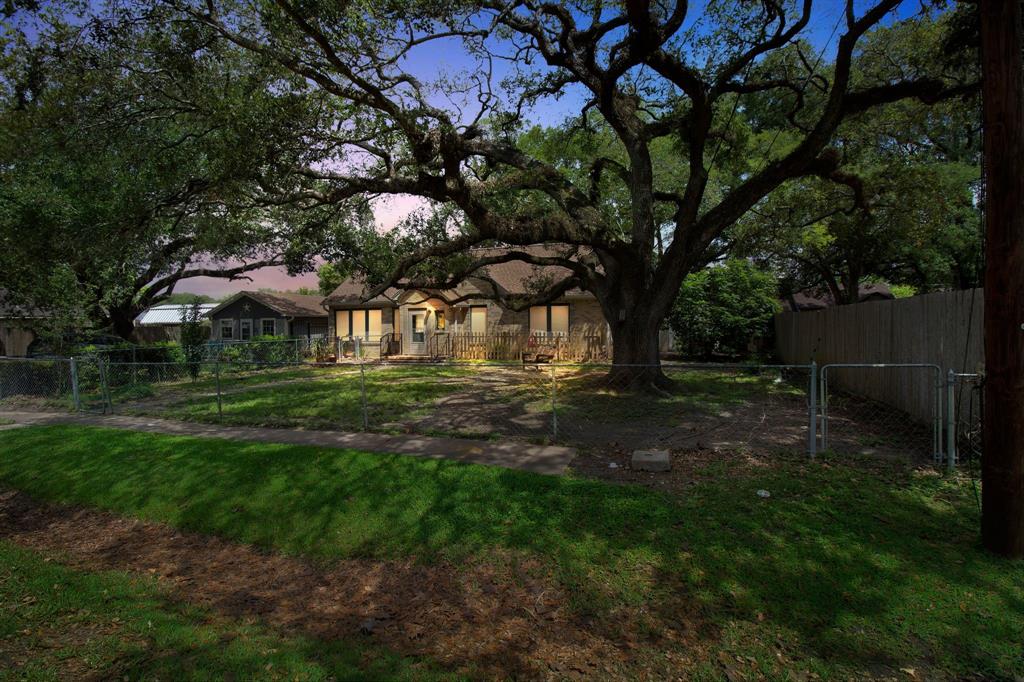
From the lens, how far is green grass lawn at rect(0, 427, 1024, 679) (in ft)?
12.0

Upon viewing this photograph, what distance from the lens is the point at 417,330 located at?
1040 inches

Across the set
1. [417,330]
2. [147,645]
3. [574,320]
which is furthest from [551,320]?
[147,645]

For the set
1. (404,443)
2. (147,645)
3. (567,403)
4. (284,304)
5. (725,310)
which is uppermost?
(284,304)

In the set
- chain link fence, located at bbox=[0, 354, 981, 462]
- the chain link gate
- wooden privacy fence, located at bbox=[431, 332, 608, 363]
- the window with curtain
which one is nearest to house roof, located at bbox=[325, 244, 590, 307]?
the window with curtain

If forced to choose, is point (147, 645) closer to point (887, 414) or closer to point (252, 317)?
point (887, 414)

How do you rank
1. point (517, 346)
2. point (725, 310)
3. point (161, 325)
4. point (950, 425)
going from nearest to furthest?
point (950, 425) < point (725, 310) < point (517, 346) < point (161, 325)

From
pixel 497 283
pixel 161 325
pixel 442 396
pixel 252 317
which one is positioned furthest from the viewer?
pixel 161 325

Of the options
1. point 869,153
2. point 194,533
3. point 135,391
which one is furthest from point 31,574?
point 869,153

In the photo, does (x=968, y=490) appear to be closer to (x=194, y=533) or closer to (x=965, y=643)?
(x=965, y=643)

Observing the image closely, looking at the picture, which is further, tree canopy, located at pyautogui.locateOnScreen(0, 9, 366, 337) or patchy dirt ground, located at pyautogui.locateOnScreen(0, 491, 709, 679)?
tree canopy, located at pyautogui.locateOnScreen(0, 9, 366, 337)

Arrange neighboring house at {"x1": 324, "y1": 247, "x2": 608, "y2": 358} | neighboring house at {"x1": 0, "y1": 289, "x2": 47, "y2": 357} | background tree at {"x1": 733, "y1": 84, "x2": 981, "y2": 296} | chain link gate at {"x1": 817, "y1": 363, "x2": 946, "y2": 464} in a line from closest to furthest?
1. chain link gate at {"x1": 817, "y1": 363, "x2": 946, "y2": 464}
2. background tree at {"x1": 733, "y1": 84, "x2": 981, "y2": 296}
3. neighboring house at {"x1": 0, "y1": 289, "x2": 47, "y2": 357}
4. neighboring house at {"x1": 324, "y1": 247, "x2": 608, "y2": 358}

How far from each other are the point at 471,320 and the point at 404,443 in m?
17.2

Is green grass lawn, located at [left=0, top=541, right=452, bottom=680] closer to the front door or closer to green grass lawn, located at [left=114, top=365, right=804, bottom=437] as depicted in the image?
green grass lawn, located at [left=114, top=365, right=804, bottom=437]

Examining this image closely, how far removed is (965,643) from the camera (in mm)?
3549
